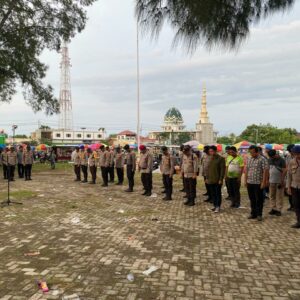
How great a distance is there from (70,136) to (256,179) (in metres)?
95.9

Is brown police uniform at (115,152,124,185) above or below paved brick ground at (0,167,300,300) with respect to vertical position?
above

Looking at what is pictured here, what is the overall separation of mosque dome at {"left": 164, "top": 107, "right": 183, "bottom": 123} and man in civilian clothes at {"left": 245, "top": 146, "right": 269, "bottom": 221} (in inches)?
5184

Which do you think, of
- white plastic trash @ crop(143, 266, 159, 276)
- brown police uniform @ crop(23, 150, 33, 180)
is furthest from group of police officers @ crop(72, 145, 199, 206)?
white plastic trash @ crop(143, 266, 159, 276)

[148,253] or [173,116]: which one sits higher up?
[173,116]

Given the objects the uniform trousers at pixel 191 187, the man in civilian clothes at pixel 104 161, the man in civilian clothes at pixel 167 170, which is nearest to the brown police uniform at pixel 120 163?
the man in civilian clothes at pixel 104 161

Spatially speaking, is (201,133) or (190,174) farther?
(201,133)

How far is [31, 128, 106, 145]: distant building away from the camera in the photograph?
98.3m

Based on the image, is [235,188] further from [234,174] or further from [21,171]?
[21,171]

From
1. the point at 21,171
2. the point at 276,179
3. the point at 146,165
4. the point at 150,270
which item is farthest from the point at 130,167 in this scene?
the point at 21,171

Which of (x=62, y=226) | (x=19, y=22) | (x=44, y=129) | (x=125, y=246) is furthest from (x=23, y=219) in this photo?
(x=44, y=129)

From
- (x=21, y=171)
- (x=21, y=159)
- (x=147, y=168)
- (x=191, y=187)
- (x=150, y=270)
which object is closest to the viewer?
(x=150, y=270)

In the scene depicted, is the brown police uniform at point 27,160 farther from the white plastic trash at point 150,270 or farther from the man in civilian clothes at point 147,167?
→ the white plastic trash at point 150,270

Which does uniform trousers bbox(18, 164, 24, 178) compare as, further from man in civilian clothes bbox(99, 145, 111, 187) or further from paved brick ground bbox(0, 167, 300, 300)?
paved brick ground bbox(0, 167, 300, 300)

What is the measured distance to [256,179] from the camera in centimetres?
784
